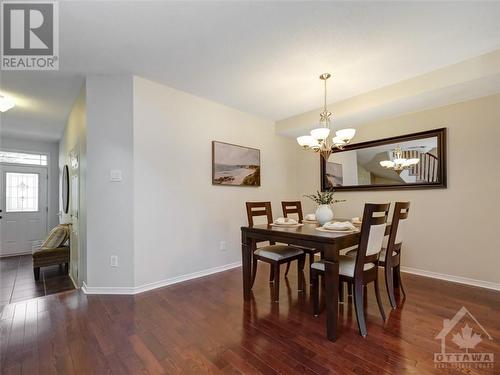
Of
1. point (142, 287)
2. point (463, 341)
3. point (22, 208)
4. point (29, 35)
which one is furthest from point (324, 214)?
point (22, 208)

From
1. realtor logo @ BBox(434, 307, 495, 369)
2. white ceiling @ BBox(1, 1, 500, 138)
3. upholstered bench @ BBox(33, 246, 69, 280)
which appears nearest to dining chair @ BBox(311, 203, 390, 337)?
realtor logo @ BBox(434, 307, 495, 369)

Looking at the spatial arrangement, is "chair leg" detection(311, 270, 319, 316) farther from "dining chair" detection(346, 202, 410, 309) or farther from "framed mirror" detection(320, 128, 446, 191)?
"framed mirror" detection(320, 128, 446, 191)

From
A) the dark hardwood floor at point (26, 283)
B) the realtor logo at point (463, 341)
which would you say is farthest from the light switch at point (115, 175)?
the realtor logo at point (463, 341)

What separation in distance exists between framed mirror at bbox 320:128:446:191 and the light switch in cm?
323

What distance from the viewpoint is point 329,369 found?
146cm

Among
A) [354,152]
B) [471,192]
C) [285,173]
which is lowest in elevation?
[471,192]

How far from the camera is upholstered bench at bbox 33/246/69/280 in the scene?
333 cm

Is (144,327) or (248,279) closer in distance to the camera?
(144,327)

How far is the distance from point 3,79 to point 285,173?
4169 millimetres

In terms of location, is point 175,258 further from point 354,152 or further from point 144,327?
point 354,152

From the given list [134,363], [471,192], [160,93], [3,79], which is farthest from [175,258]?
[471,192]

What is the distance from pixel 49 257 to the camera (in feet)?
11.3

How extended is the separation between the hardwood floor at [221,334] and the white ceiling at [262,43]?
8.14 feet

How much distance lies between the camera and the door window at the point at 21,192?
4.90m
